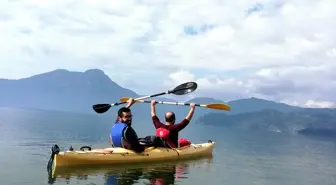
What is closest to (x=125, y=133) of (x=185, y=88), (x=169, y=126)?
(x=169, y=126)

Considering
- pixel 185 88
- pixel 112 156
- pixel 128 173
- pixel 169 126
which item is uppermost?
pixel 185 88

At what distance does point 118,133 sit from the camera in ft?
62.1

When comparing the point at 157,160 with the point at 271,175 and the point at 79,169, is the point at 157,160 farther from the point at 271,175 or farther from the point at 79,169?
the point at 271,175

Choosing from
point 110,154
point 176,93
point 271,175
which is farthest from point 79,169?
point 271,175

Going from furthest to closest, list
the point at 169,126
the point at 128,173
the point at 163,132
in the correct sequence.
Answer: the point at 163,132, the point at 169,126, the point at 128,173

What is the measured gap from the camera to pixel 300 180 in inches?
877

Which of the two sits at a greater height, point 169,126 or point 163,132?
point 169,126

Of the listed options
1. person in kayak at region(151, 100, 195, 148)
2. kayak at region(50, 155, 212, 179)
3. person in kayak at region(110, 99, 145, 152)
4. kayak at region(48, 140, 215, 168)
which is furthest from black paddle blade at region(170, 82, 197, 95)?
person in kayak at region(110, 99, 145, 152)

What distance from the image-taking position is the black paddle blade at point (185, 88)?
996 inches

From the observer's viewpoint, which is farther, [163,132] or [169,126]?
[163,132]

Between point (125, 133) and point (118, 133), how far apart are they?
59 cm

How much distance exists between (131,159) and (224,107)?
8159mm

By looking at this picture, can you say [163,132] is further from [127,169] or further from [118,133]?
[127,169]

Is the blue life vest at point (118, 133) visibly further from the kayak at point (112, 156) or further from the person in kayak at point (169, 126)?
the person in kayak at point (169, 126)
